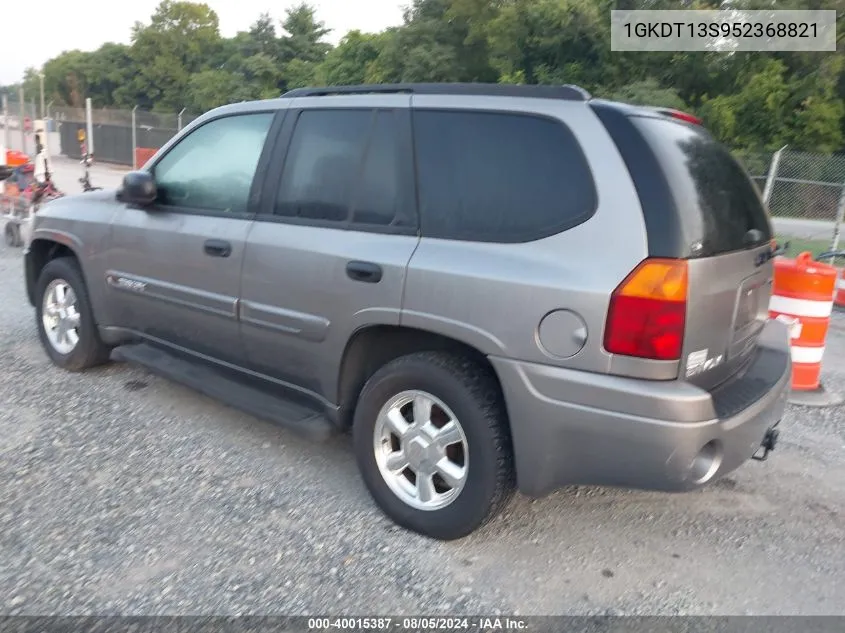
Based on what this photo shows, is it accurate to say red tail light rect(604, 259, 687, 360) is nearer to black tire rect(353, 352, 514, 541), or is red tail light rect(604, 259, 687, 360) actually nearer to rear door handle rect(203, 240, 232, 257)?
black tire rect(353, 352, 514, 541)

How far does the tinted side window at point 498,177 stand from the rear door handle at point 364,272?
0.28 m

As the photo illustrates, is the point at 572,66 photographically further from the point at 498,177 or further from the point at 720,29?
the point at 498,177

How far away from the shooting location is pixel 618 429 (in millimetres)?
2707

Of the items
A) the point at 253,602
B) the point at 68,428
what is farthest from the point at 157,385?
the point at 253,602

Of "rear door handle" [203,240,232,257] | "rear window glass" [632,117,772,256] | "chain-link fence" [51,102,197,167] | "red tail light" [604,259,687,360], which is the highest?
"chain-link fence" [51,102,197,167]

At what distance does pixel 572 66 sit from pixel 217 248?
2847 centimetres

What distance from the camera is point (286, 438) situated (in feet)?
14.1

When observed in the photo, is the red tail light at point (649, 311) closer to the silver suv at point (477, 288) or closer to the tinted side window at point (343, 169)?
the silver suv at point (477, 288)

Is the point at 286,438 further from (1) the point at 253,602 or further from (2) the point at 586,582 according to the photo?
(2) the point at 586,582

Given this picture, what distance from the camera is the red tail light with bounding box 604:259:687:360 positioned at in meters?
2.65

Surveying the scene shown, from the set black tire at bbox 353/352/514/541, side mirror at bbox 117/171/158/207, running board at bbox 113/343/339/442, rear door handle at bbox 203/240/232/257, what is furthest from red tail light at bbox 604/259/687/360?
side mirror at bbox 117/171/158/207

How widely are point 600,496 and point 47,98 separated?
263 ft

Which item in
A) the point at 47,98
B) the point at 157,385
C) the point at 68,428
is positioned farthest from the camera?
the point at 47,98

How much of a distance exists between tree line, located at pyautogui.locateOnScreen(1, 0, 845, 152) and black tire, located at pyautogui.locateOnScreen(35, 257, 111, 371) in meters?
23.7
